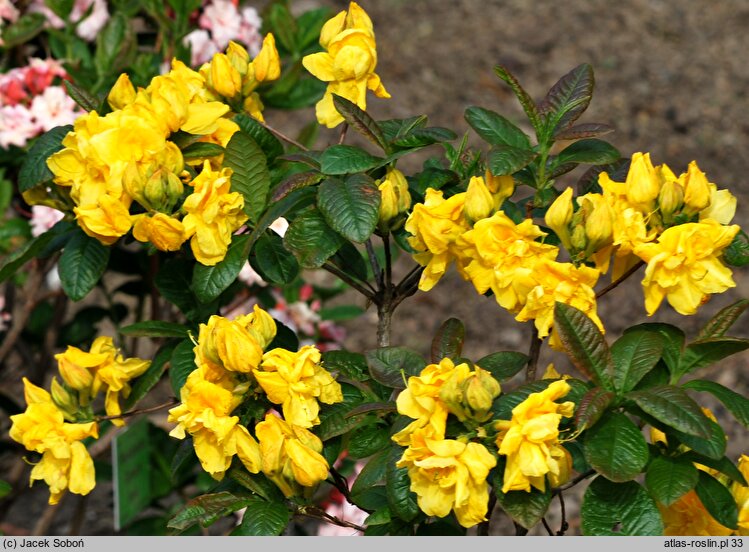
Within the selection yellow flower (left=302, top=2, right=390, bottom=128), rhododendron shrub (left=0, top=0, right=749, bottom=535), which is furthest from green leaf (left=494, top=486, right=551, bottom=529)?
yellow flower (left=302, top=2, right=390, bottom=128)

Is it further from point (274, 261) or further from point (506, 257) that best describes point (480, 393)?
point (274, 261)

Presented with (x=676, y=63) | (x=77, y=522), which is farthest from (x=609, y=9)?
(x=77, y=522)

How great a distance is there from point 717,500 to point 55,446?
2.22ft

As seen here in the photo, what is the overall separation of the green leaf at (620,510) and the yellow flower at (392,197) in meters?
0.34

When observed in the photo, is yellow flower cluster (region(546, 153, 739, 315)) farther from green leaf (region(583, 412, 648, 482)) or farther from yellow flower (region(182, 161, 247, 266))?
yellow flower (region(182, 161, 247, 266))

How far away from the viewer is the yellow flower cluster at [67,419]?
1131 mm

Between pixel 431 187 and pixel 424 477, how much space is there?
347mm

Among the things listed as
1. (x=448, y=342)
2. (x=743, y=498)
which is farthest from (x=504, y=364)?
(x=743, y=498)

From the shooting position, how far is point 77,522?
1946mm

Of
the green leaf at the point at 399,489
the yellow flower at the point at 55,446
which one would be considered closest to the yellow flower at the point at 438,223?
the green leaf at the point at 399,489

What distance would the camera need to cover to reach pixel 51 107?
65.5 inches

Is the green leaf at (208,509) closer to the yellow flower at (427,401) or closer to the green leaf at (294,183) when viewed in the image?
the yellow flower at (427,401)

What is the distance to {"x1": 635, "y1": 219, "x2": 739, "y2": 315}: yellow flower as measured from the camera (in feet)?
3.13

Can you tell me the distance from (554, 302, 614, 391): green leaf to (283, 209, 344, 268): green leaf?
247 mm
